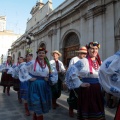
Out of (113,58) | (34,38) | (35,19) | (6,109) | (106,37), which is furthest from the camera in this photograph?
(35,19)

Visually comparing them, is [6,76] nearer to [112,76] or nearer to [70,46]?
[70,46]

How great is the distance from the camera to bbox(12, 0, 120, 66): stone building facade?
8.69 meters

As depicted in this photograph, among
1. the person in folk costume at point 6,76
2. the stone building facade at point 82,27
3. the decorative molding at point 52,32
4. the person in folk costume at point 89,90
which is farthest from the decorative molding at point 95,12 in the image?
the person in folk costume at point 89,90

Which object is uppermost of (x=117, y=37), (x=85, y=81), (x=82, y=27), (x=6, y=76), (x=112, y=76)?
(x=82, y=27)

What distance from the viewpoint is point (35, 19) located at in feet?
71.3

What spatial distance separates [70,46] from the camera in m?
13.0

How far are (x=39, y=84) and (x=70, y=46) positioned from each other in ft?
30.2

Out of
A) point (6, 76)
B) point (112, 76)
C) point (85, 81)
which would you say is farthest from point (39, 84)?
point (6, 76)

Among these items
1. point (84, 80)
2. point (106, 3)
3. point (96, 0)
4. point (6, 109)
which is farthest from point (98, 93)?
point (96, 0)

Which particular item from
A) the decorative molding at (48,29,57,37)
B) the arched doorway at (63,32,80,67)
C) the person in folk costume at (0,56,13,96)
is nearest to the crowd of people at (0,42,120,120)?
the person in folk costume at (0,56,13,96)

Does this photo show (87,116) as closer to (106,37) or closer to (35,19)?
(106,37)

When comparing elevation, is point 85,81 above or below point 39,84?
above

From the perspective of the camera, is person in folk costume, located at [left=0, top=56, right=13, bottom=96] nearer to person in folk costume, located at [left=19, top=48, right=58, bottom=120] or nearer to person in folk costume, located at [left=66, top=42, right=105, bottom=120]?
person in folk costume, located at [left=19, top=48, right=58, bottom=120]

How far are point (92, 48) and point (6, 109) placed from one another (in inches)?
137
